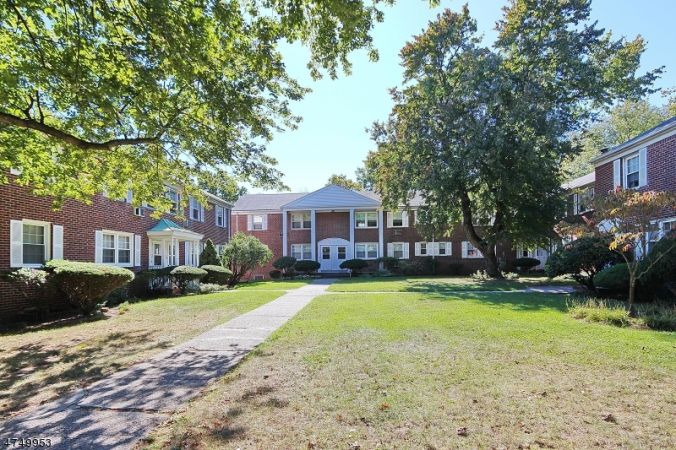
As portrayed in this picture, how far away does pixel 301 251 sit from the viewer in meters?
33.9

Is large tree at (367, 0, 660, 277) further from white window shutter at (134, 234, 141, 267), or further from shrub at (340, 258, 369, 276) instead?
white window shutter at (134, 234, 141, 267)

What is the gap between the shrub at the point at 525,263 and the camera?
3025 cm

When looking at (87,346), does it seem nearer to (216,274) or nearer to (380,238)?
(216,274)

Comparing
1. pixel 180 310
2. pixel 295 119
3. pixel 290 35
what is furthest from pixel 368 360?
pixel 180 310

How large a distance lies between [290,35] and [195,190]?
22.2ft

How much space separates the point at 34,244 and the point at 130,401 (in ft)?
35.3

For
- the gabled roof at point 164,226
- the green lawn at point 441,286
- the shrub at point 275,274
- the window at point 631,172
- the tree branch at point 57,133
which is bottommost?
the shrub at point 275,274

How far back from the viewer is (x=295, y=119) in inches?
416

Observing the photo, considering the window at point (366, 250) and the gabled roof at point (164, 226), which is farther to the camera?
the window at point (366, 250)

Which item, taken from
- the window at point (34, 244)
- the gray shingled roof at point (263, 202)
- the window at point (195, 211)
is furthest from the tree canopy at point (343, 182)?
the window at point (34, 244)

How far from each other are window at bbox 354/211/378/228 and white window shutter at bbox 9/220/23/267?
2443 cm

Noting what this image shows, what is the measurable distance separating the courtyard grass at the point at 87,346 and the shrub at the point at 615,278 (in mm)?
11117

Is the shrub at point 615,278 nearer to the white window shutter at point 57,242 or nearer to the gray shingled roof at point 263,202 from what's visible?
the white window shutter at point 57,242

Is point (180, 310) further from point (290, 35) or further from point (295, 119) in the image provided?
point (290, 35)
